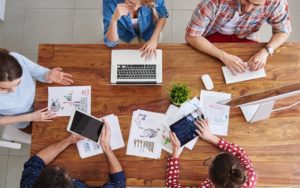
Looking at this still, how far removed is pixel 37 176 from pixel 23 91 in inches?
19.0

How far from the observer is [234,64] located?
189cm

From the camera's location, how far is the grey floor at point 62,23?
293cm

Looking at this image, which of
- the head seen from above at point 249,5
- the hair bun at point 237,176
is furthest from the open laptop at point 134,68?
the hair bun at point 237,176

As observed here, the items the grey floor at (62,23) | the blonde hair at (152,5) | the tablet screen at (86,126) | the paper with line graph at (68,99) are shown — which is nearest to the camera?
the tablet screen at (86,126)

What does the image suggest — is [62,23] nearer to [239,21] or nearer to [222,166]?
[239,21]

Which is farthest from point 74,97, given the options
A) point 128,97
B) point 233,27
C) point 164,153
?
point 233,27

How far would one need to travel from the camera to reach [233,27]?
2.12 metres

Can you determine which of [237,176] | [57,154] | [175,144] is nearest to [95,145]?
[57,154]

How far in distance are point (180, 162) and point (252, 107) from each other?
19.4 inches

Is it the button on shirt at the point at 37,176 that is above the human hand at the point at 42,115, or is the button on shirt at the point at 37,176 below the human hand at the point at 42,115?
below

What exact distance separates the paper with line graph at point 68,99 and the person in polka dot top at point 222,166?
20.4 inches

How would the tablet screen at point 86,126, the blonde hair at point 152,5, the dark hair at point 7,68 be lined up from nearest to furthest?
the dark hair at point 7,68, the tablet screen at point 86,126, the blonde hair at point 152,5

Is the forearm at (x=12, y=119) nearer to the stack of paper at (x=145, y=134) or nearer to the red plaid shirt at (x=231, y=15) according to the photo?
the stack of paper at (x=145, y=134)

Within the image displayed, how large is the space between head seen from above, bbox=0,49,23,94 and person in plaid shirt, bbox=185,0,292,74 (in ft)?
3.16
